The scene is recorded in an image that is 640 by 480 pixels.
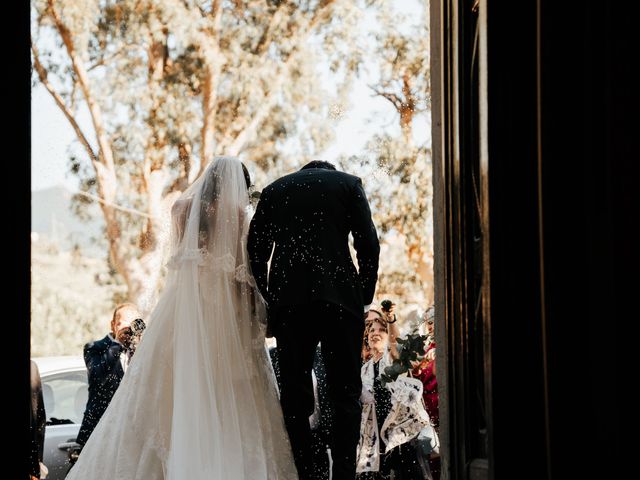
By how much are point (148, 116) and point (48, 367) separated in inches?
455

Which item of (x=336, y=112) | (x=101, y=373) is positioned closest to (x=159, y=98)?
(x=336, y=112)

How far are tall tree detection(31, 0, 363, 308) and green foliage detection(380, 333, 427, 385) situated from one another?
1316 centimetres

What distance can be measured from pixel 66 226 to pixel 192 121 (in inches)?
147

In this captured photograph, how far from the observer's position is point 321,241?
5.37 m

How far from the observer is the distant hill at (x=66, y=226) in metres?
20.4

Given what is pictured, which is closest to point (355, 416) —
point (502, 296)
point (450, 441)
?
point (450, 441)

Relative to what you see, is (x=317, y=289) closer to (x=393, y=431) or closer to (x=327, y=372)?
(x=327, y=372)

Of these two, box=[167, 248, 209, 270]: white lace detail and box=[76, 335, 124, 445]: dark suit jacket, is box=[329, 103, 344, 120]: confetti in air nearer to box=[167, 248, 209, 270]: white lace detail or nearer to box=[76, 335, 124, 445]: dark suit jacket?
box=[76, 335, 124, 445]: dark suit jacket

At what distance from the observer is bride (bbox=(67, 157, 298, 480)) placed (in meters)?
5.21

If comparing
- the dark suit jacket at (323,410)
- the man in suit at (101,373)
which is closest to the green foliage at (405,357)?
the dark suit jacket at (323,410)

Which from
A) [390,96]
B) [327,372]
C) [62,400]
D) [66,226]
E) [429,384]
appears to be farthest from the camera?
[66,226]

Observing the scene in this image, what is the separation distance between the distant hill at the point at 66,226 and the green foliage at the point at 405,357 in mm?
14643

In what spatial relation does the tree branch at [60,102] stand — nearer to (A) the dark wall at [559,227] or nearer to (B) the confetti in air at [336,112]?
(B) the confetti in air at [336,112]

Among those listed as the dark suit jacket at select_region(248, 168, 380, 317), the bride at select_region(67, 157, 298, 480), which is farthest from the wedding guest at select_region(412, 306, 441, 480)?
the bride at select_region(67, 157, 298, 480)
